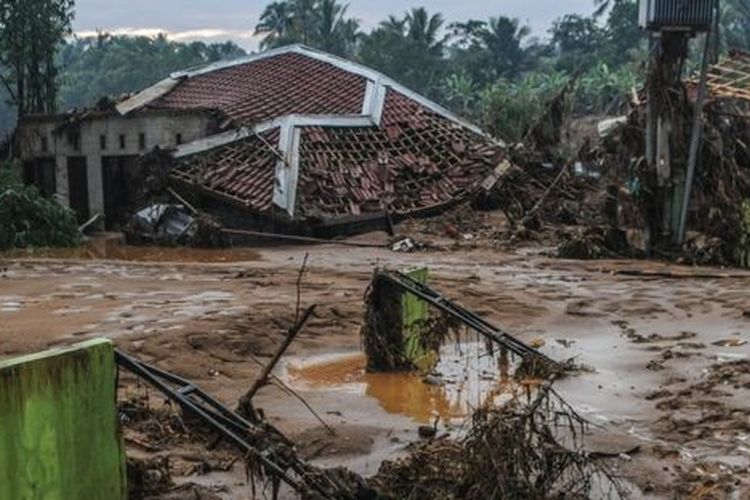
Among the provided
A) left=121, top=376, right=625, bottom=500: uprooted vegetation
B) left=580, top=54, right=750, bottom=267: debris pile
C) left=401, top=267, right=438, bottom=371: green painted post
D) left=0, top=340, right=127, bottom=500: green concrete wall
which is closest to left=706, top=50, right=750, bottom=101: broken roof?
left=580, top=54, right=750, bottom=267: debris pile

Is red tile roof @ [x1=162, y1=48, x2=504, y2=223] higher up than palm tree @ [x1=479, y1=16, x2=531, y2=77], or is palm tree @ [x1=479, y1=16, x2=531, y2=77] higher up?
palm tree @ [x1=479, y1=16, x2=531, y2=77]

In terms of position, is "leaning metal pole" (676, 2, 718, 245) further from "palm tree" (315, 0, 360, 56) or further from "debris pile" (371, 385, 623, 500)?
"palm tree" (315, 0, 360, 56)

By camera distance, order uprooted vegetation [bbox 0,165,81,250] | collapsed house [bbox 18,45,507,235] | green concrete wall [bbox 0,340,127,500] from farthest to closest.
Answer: collapsed house [bbox 18,45,507,235], uprooted vegetation [bbox 0,165,81,250], green concrete wall [bbox 0,340,127,500]

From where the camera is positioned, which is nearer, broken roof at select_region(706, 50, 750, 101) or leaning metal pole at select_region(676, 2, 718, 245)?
leaning metal pole at select_region(676, 2, 718, 245)

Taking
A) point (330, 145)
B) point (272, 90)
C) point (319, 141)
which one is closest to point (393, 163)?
point (330, 145)

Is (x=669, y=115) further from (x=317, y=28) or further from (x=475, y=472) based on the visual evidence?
(x=317, y=28)

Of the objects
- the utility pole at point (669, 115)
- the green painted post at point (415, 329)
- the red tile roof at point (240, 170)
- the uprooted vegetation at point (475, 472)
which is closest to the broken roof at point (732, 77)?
the utility pole at point (669, 115)

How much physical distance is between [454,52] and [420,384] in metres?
53.6

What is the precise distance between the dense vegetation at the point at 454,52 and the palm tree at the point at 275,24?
7 centimetres

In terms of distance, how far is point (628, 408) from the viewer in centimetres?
731

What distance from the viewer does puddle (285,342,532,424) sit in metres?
7.50

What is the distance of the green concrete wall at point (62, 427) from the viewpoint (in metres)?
4.03

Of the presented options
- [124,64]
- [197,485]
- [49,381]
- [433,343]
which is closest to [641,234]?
[433,343]

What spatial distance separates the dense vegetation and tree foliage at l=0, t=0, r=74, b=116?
1727cm
